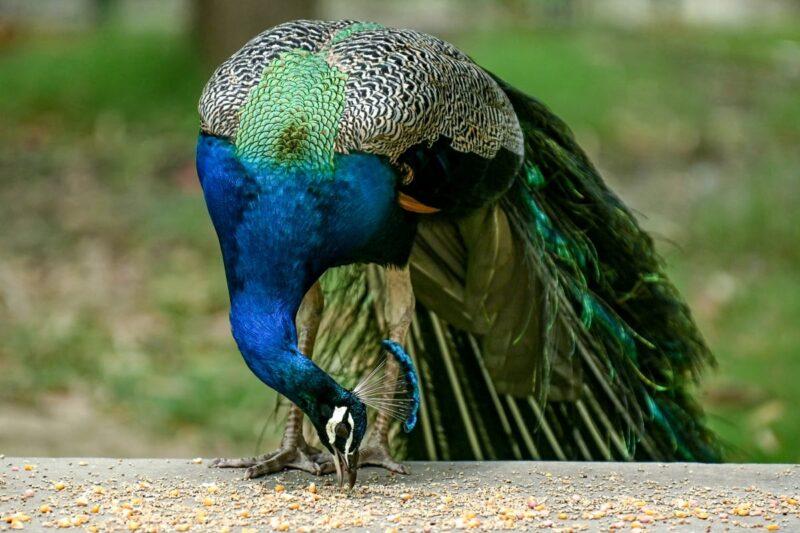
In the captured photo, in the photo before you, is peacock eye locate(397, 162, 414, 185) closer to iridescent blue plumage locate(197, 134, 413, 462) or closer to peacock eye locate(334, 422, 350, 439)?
iridescent blue plumage locate(197, 134, 413, 462)

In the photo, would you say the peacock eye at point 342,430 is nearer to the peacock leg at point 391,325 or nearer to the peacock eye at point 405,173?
the peacock leg at point 391,325

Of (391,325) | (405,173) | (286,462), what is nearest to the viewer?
(405,173)

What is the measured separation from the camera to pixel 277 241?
3439 millimetres

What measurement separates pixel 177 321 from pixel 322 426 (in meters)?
4.01

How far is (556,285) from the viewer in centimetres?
419

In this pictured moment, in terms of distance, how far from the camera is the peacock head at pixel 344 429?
3.41 metres

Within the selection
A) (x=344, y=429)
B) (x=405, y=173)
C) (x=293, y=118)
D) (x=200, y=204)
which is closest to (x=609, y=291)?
(x=405, y=173)

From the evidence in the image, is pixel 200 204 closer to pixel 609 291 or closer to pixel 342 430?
pixel 609 291

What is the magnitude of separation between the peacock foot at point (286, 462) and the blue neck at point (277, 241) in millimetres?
464

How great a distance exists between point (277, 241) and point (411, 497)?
830 millimetres

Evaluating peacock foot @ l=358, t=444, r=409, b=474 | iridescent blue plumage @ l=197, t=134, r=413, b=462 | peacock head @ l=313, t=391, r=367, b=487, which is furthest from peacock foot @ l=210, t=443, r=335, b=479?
iridescent blue plumage @ l=197, t=134, r=413, b=462

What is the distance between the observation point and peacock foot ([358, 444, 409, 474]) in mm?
3883

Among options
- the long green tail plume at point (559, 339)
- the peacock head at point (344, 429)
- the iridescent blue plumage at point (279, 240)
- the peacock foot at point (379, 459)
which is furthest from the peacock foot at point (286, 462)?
the long green tail plume at point (559, 339)

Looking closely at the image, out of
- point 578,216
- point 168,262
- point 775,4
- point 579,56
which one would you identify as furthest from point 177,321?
point 775,4
